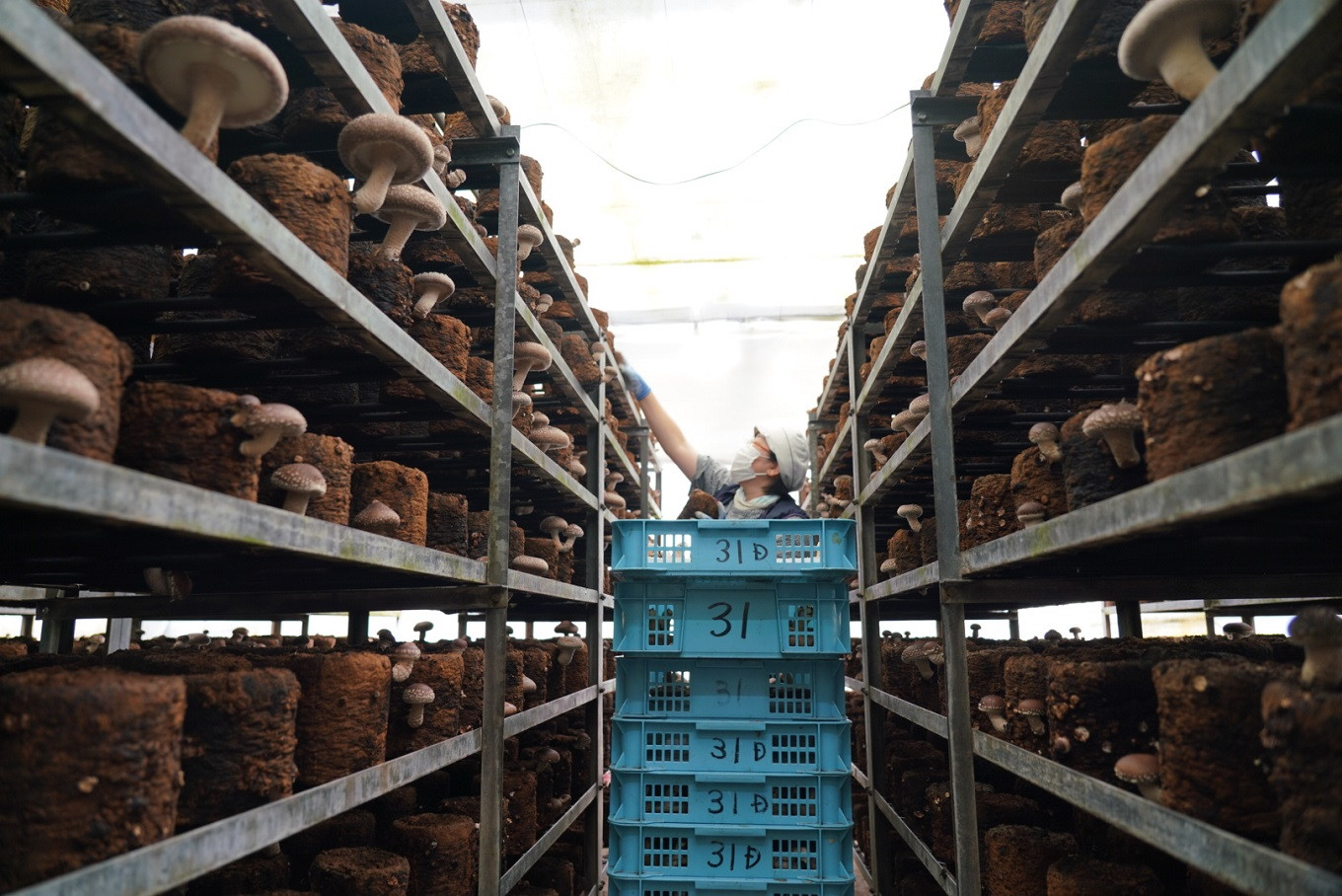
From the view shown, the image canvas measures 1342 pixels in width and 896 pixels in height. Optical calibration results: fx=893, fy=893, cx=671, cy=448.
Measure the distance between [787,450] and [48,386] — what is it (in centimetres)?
324

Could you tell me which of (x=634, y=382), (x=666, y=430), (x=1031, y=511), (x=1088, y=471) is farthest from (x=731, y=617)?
(x=666, y=430)

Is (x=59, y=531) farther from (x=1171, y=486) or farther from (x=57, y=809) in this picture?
(x=1171, y=486)

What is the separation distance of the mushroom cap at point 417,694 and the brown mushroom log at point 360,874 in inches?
14.8

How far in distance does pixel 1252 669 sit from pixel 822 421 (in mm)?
4693

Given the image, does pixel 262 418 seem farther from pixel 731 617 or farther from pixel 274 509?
pixel 731 617

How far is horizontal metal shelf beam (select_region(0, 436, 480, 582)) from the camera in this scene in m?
0.94

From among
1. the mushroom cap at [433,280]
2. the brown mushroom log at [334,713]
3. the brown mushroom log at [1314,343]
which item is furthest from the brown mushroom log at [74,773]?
the brown mushroom log at [1314,343]

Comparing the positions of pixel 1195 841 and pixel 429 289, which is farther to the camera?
pixel 429 289

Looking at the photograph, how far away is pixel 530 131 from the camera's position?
5.91 meters

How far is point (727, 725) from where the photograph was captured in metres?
2.74

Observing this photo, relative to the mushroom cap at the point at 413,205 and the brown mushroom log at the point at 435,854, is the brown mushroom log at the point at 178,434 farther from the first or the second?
the brown mushroom log at the point at 435,854

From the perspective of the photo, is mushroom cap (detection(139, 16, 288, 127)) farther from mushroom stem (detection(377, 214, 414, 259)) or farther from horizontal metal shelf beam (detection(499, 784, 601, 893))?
horizontal metal shelf beam (detection(499, 784, 601, 893))

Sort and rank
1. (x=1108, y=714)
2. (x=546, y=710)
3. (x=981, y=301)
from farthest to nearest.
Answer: (x=546, y=710), (x=981, y=301), (x=1108, y=714)

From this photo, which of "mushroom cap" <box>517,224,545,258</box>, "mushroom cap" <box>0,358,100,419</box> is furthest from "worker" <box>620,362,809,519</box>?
"mushroom cap" <box>0,358,100,419</box>
